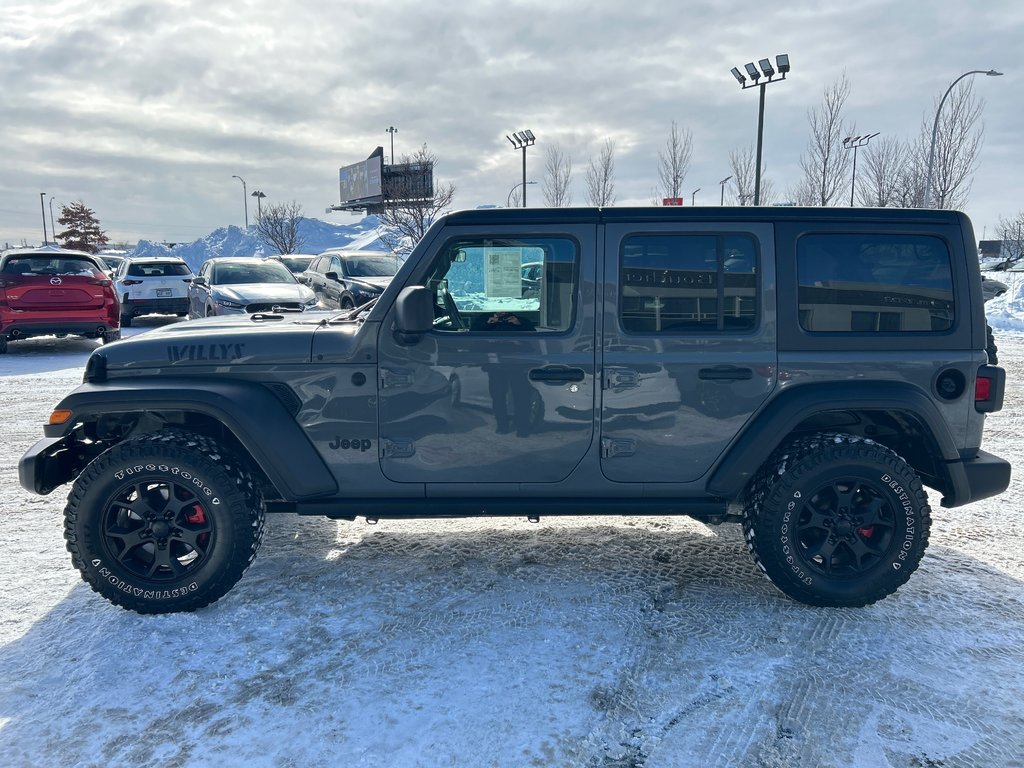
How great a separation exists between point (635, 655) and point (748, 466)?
1.06m

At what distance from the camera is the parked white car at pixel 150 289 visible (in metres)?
15.6

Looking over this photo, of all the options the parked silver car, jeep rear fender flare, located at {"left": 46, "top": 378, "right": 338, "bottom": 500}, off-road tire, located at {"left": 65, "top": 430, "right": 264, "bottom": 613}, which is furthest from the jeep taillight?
the parked silver car

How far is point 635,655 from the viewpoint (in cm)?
306

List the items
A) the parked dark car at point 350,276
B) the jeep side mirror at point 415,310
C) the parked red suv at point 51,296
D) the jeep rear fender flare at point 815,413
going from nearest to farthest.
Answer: the jeep side mirror at point 415,310
the jeep rear fender flare at point 815,413
the parked red suv at point 51,296
the parked dark car at point 350,276

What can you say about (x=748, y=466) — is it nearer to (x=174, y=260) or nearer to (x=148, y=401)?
(x=148, y=401)

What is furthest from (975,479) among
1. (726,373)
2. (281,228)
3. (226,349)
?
(281,228)

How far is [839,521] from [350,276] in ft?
39.3

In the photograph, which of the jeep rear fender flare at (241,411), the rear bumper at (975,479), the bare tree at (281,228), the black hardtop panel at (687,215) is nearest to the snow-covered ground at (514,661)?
the rear bumper at (975,479)

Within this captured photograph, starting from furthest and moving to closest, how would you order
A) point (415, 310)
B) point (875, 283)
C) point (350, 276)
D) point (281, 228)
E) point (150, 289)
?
point (281, 228) → point (150, 289) → point (350, 276) → point (875, 283) → point (415, 310)

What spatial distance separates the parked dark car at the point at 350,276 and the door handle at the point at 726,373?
9.76 metres

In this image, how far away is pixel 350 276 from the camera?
14.1 m

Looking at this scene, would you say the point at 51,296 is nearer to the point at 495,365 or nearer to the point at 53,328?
the point at 53,328

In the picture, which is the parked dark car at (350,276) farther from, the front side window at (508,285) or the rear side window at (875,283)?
the rear side window at (875,283)

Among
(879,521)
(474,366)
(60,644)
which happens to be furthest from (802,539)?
(60,644)
